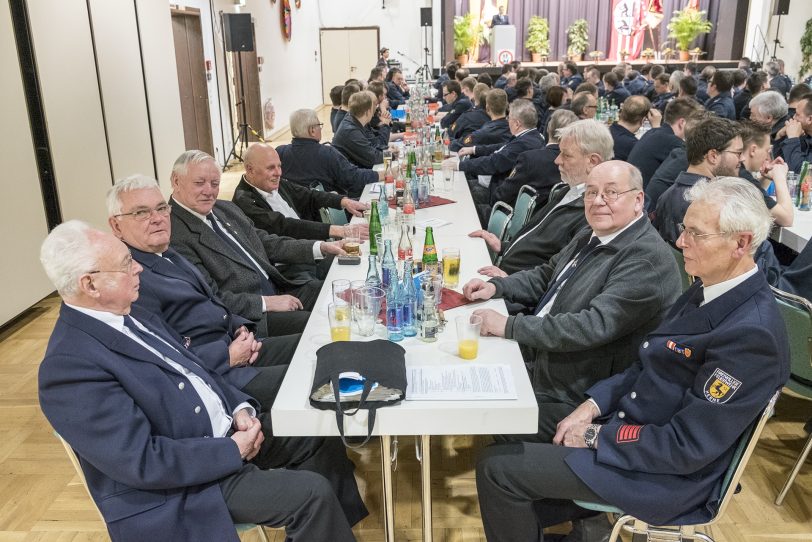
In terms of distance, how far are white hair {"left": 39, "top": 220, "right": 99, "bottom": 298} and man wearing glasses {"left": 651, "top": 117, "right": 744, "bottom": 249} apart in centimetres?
273

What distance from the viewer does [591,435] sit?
200cm

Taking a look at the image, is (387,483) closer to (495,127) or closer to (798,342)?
(798,342)

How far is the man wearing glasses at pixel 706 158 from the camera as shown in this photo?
3346 millimetres

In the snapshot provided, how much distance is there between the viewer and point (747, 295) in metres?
1.73

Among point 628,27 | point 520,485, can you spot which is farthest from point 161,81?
point 628,27

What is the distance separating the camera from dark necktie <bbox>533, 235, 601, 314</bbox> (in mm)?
2482

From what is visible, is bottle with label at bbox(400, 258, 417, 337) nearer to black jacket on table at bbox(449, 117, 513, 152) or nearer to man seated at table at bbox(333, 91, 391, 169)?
man seated at table at bbox(333, 91, 391, 169)

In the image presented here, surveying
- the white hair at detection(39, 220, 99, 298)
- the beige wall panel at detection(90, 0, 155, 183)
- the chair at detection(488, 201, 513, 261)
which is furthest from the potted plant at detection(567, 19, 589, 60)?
the white hair at detection(39, 220, 99, 298)

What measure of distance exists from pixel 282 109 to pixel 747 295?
42.7 feet

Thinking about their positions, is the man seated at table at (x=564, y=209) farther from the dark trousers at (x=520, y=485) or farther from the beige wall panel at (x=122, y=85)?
the beige wall panel at (x=122, y=85)

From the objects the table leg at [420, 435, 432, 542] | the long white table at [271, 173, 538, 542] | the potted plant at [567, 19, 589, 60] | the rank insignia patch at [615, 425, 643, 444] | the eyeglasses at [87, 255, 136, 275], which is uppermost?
the potted plant at [567, 19, 589, 60]

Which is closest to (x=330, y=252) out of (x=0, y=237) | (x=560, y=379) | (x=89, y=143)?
Answer: (x=560, y=379)

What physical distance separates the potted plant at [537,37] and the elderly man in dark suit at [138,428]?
17.7 metres

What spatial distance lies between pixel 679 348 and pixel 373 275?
1.33 meters
